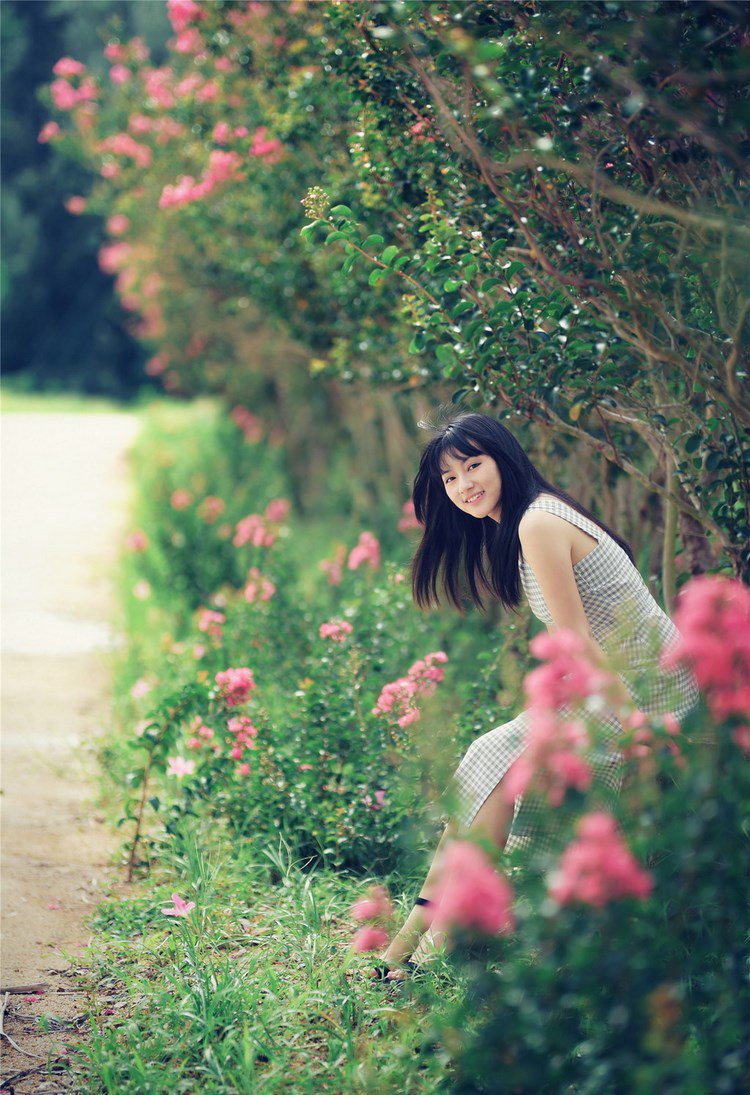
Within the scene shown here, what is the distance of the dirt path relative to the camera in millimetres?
2859

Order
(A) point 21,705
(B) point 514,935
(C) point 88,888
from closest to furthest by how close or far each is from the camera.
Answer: (B) point 514,935 < (C) point 88,888 < (A) point 21,705

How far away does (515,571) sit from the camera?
2.83 m

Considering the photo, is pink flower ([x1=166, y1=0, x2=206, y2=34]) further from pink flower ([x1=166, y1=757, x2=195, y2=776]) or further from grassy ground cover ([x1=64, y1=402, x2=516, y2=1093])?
pink flower ([x1=166, y1=757, x2=195, y2=776])

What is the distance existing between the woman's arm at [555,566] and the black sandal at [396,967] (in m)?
0.70

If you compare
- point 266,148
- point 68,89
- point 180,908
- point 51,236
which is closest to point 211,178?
point 266,148

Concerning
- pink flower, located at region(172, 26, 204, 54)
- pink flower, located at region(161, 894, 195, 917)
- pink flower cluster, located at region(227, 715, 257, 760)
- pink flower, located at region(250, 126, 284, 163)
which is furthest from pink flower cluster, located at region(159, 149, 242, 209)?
pink flower, located at region(161, 894, 195, 917)

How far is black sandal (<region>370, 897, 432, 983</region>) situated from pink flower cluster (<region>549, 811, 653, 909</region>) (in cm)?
118

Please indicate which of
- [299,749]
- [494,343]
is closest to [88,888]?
[299,749]

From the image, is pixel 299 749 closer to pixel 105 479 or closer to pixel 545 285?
pixel 545 285

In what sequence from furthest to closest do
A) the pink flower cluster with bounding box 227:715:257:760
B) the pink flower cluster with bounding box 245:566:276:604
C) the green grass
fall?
the pink flower cluster with bounding box 245:566:276:604, the pink flower cluster with bounding box 227:715:257:760, the green grass

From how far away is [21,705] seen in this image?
4.89 m

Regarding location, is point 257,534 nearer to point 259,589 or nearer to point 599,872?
point 259,589

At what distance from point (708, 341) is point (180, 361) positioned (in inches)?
425

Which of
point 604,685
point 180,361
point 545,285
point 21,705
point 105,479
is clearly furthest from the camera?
point 180,361
